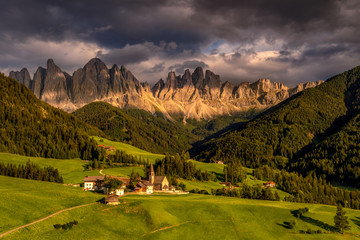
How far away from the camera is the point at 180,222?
8831 cm

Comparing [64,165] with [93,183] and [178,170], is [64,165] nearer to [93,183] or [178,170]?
[93,183]

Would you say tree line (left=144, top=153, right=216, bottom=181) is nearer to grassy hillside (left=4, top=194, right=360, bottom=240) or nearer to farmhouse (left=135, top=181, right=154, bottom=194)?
farmhouse (left=135, top=181, right=154, bottom=194)

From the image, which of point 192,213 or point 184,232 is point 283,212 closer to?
point 192,213

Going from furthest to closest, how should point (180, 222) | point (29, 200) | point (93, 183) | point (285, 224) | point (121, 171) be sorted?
point (121, 171), point (93, 183), point (285, 224), point (180, 222), point (29, 200)

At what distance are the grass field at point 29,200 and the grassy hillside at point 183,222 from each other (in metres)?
5.71

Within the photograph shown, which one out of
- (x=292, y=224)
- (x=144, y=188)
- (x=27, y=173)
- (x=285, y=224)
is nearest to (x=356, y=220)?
(x=292, y=224)

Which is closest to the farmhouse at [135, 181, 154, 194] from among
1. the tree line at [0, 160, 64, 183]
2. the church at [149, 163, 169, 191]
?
the church at [149, 163, 169, 191]

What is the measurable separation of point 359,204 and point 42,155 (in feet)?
623

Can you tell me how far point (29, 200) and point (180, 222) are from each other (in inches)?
1769

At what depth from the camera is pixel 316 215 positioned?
10544 cm

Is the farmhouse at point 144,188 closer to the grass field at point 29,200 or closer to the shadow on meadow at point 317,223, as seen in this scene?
the grass field at point 29,200

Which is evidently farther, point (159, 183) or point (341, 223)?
point (159, 183)

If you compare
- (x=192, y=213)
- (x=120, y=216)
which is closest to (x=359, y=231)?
(x=192, y=213)

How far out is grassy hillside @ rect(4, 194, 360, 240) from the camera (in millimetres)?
74625
